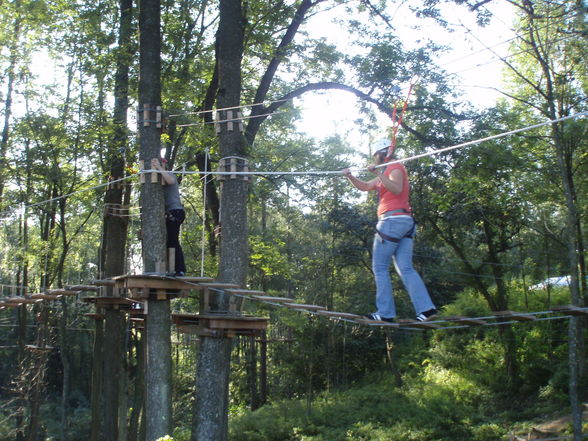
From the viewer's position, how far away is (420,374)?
64.7ft

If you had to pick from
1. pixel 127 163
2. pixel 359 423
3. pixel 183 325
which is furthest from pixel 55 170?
pixel 359 423

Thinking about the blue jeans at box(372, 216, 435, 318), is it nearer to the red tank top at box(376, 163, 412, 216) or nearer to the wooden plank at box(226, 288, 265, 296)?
the red tank top at box(376, 163, 412, 216)

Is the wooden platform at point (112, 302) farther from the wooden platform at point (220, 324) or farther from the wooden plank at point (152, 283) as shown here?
the wooden plank at point (152, 283)

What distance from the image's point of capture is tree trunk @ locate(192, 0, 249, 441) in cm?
827

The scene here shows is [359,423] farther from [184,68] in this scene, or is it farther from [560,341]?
[184,68]

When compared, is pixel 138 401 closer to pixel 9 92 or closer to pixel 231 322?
pixel 231 322

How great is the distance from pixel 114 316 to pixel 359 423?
8.21 m

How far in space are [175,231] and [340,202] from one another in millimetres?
11186

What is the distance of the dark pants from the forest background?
0.86 meters

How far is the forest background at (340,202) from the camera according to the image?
1096cm

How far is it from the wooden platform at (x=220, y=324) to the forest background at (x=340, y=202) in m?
2.11

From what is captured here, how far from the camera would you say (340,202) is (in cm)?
1875

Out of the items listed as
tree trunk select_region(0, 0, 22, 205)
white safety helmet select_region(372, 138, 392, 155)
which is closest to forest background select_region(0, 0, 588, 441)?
tree trunk select_region(0, 0, 22, 205)

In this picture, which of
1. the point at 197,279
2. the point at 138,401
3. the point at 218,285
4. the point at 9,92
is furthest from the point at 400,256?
the point at 9,92
